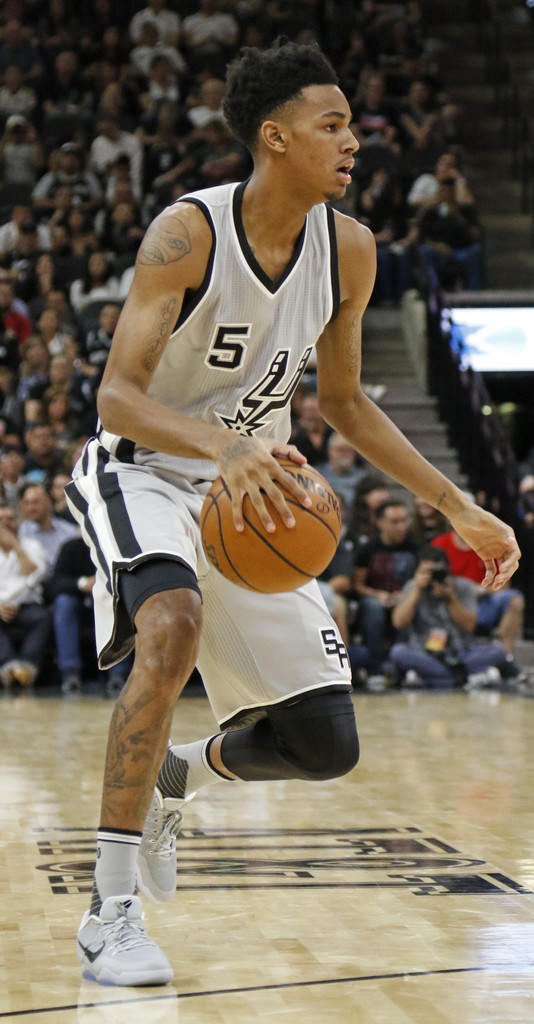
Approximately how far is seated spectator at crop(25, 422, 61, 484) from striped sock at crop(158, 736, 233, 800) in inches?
268

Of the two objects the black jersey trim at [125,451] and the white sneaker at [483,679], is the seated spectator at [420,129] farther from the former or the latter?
the black jersey trim at [125,451]

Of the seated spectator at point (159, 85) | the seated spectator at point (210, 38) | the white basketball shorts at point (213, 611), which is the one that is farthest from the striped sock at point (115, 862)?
the seated spectator at point (210, 38)

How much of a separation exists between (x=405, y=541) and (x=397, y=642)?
675mm

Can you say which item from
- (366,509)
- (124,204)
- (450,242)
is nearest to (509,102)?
(450,242)

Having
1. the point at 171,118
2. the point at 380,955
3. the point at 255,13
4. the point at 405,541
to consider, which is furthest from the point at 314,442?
the point at 380,955

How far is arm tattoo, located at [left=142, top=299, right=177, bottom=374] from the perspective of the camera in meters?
3.19

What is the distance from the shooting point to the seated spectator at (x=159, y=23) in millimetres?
15242

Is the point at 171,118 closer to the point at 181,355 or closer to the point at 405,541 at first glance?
the point at 405,541

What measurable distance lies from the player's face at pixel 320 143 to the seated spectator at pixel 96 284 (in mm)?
9175

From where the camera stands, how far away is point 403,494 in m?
12.1

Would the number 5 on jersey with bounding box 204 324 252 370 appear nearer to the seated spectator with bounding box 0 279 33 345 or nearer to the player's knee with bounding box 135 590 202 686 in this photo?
the player's knee with bounding box 135 590 202 686

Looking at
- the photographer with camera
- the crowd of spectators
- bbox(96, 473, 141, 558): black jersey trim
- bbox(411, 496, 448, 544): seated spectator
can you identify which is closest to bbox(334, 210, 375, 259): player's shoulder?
bbox(96, 473, 141, 558): black jersey trim

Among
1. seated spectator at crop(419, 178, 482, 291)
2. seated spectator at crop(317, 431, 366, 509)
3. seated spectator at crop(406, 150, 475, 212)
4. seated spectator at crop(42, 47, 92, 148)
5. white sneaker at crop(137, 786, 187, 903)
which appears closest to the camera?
white sneaker at crop(137, 786, 187, 903)

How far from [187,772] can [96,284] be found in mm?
9324
